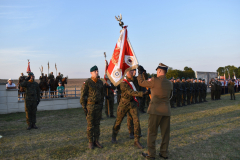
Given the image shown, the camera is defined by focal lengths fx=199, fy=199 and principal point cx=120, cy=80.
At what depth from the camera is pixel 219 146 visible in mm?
5074

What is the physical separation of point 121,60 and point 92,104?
1665 millimetres

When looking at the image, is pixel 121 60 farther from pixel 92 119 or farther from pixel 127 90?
pixel 92 119

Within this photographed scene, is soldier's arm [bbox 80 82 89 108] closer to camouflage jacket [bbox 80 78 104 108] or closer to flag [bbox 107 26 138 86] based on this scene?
camouflage jacket [bbox 80 78 104 108]

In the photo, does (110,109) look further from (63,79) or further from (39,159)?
(63,79)

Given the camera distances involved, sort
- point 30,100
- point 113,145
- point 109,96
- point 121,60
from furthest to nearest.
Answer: point 109,96, point 30,100, point 121,60, point 113,145

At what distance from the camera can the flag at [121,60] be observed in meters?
5.85

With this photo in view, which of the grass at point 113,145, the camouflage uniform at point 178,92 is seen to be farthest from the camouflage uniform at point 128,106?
the camouflage uniform at point 178,92

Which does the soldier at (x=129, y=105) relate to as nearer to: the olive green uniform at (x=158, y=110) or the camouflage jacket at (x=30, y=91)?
the olive green uniform at (x=158, y=110)

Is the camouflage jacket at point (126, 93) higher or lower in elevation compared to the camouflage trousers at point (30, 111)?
higher

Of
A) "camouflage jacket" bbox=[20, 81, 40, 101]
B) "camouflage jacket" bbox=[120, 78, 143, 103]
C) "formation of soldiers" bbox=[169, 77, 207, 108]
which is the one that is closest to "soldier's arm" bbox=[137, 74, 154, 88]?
"camouflage jacket" bbox=[120, 78, 143, 103]

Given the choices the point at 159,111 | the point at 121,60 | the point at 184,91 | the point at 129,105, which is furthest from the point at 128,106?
the point at 184,91

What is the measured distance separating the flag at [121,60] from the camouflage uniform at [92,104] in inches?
29.8

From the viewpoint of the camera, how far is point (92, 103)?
A: 5105 millimetres

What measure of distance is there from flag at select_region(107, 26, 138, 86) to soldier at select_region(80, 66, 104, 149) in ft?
2.36
